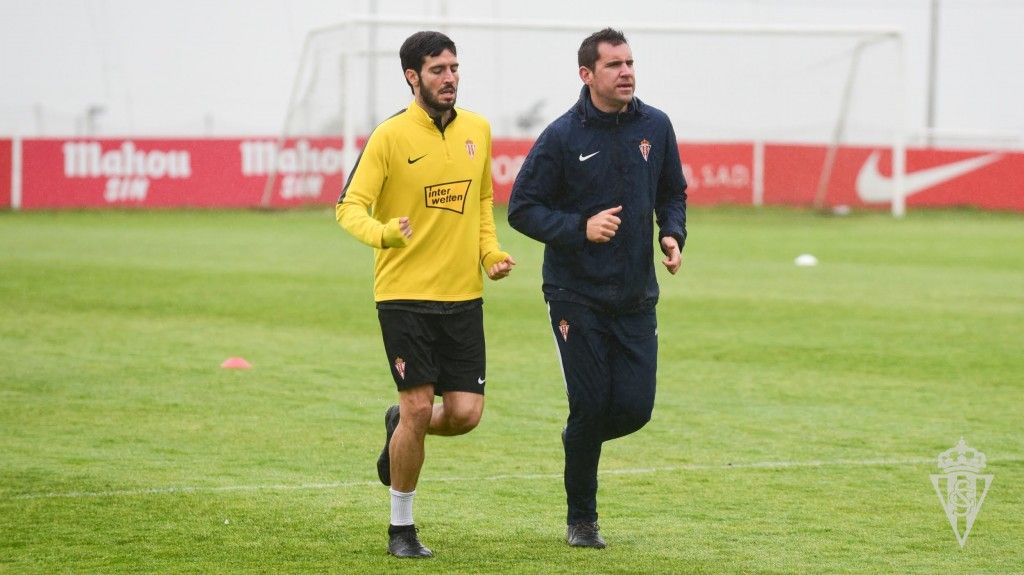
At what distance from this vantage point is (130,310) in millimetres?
15648

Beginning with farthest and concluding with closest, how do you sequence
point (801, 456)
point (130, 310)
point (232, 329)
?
point (130, 310) < point (232, 329) < point (801, 456)

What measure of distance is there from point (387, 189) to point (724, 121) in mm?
29361

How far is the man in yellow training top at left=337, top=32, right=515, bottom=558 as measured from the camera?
6.34m

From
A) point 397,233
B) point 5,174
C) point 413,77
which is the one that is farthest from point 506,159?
point 397,233

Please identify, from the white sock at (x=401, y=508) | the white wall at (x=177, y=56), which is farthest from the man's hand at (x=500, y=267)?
the white wall at (x=177, y=56)

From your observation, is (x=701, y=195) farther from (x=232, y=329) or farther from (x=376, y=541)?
(x=376, y=541)

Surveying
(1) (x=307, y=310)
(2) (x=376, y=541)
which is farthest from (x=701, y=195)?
(2) (x=376, y=541)

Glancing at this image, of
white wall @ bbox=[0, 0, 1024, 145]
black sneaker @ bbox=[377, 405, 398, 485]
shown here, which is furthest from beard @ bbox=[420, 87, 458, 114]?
white wall @ bbox=[0, 0, 1024, 145]

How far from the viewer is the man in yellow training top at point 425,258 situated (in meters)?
6.34

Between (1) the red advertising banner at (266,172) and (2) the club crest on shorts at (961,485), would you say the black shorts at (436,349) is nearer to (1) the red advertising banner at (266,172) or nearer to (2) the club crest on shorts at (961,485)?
(2) the club crest on shorts at (961,485)

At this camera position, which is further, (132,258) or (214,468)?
(132,258)

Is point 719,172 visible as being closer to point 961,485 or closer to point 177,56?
point 177,56

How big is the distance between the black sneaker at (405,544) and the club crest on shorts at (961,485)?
2242 mm

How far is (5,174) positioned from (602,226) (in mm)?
27501
